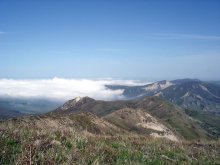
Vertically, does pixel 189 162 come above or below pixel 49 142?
below

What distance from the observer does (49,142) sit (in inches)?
411

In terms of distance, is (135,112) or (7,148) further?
(135,112)

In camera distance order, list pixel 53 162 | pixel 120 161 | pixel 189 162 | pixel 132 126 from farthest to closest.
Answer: pixel 132 126, pixel 189 162, pixel 120 161, pixel 53 162

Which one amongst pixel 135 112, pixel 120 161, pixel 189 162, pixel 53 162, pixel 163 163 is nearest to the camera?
pixel 53 162

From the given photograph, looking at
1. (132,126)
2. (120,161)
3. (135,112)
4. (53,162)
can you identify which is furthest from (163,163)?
(135,112)

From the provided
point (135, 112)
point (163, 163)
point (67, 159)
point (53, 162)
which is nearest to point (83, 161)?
point (67, 159)

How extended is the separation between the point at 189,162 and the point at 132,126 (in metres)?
108

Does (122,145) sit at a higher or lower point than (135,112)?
higher

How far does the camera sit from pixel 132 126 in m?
119

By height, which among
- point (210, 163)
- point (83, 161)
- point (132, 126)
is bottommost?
point (132, 126)

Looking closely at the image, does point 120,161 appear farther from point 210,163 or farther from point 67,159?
point 210,163

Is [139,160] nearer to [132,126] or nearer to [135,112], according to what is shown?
[132,126]

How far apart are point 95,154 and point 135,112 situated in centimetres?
12857

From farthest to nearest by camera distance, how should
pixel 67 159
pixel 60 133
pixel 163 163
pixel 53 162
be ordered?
pixel 60 133 → pixel 163 163 → pixel 67 159 → pixel 53 162
